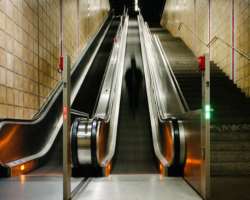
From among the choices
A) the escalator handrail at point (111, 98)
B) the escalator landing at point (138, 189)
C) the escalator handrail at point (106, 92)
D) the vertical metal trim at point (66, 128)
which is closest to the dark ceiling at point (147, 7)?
the escalator handrail at point (111, 98)

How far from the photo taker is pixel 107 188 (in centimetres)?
390

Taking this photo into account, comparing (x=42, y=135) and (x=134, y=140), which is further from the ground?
(x=42, y=135)

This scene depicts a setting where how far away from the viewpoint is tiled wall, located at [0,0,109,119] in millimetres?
5332

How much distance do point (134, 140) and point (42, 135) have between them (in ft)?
6.31

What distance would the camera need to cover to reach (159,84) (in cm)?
903

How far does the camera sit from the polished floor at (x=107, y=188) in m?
3.49

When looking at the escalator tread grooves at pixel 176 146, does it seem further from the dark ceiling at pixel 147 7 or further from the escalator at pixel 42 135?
the dark ceiling at pixel 147 7

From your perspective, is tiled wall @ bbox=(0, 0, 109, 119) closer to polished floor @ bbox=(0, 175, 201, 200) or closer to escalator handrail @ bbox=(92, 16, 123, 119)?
escalator handrail @ bbox=(92, 16, 123, 119)

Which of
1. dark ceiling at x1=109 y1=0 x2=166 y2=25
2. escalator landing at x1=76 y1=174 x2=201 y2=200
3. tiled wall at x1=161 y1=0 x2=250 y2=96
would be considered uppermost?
dark ceiling at x1=109 y1=0 x2=166 y2=25

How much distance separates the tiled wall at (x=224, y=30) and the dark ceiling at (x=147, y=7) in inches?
475

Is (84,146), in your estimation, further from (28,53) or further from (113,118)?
(28,53)

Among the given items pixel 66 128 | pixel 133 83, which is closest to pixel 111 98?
pixel 133 83

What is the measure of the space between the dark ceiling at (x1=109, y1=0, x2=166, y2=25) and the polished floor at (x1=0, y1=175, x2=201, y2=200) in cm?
2229

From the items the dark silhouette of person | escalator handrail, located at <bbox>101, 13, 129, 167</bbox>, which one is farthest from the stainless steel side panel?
the dark silhouette of person
